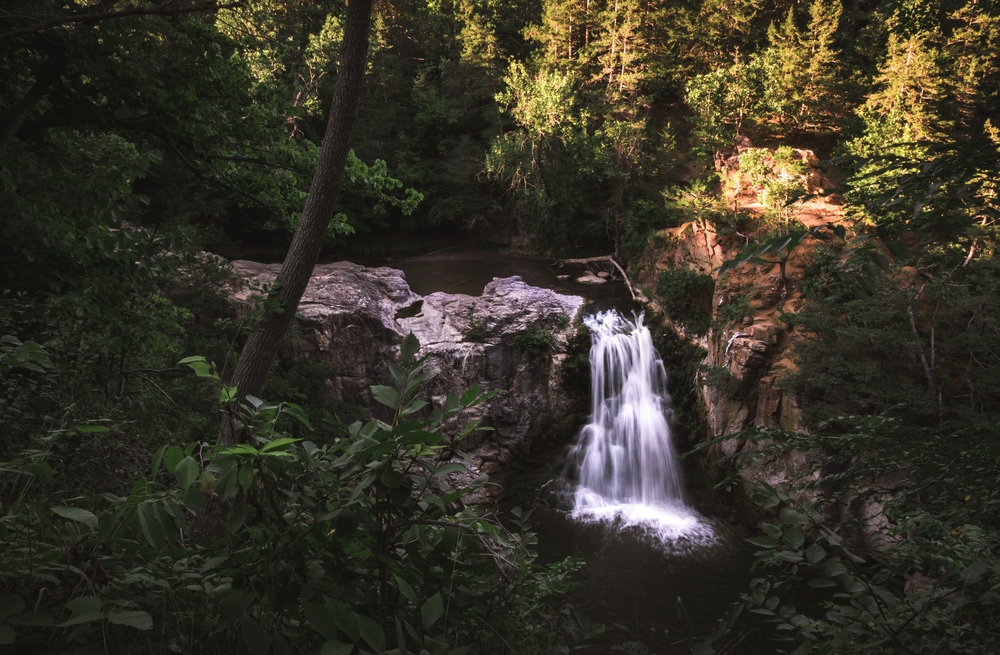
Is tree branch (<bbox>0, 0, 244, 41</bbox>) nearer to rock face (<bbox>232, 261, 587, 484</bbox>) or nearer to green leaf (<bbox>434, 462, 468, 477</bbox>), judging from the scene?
green leaf (<bbox>434, 462, 468, 477</bbox>)

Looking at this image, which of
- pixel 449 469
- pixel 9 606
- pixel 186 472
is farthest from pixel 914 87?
pixel 9 606

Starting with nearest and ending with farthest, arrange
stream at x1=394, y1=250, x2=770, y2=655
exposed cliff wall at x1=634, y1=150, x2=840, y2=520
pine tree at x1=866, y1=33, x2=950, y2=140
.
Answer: stream at x1=394, y1=250, x2=770, y2=655 → exposed cliff wall at x1=634, y1=150, x2=840, y2=520 → pine tree at x1=866, y1=33, x2=950, y2=140

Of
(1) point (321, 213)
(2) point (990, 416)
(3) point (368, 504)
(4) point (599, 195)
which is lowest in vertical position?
(2) point (990, 416)

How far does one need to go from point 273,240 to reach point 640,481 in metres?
15.9

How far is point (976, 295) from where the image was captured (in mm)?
Answer: 8508

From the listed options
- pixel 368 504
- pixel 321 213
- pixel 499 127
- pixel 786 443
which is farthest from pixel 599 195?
pixel 368 504

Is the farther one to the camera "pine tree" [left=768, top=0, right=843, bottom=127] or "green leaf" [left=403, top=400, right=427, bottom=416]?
"pine tree" [left=768, top=0, right=843, bottom=127]

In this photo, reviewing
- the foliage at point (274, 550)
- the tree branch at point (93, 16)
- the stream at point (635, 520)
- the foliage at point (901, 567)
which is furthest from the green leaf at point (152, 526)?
the stream at point (635, 520)

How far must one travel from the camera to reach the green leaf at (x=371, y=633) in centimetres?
103

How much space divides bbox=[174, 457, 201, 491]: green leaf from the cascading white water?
933 cm

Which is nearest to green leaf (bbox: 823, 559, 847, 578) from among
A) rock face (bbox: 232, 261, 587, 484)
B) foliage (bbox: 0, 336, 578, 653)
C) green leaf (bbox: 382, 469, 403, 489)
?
foliage (bbox: 0, 336, 578, 653)

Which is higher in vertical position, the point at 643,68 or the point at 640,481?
the point at 643,68

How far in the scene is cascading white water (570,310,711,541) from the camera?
32.6 ft

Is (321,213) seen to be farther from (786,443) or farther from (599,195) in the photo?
(599,195)
